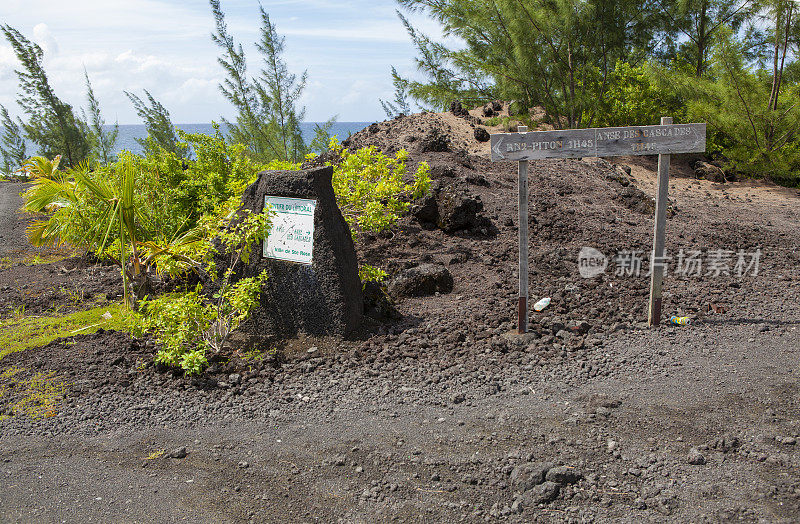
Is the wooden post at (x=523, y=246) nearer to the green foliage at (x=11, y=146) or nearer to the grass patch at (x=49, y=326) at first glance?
the grass patch at (x=49, y=326)

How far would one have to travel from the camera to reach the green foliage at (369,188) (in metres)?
6.76

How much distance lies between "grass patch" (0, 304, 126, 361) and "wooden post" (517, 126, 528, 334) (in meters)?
3.89

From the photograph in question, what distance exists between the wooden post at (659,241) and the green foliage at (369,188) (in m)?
2.79

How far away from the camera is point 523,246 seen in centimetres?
527

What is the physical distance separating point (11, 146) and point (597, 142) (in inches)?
855

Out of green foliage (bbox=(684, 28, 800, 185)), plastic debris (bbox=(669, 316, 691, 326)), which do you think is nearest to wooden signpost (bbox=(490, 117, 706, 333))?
plastic debris (bbox=(669, 316, 691, 326))

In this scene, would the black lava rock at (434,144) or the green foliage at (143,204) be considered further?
the black lava rock at (434,144)

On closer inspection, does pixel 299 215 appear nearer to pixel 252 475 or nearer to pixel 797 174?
pixel 252 475

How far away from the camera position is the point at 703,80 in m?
12.5

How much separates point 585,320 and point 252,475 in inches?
137

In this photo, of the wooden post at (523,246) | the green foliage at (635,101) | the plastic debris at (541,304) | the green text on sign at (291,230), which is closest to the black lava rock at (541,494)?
the wooden post at (523,246)

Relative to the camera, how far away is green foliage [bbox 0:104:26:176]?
1977cm

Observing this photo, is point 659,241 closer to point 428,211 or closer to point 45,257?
point 428,211

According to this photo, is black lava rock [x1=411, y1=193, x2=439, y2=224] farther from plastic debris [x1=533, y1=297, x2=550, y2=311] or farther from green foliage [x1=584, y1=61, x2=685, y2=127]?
green foliage [x1=584, y1=61, x2=685, y2=127]
